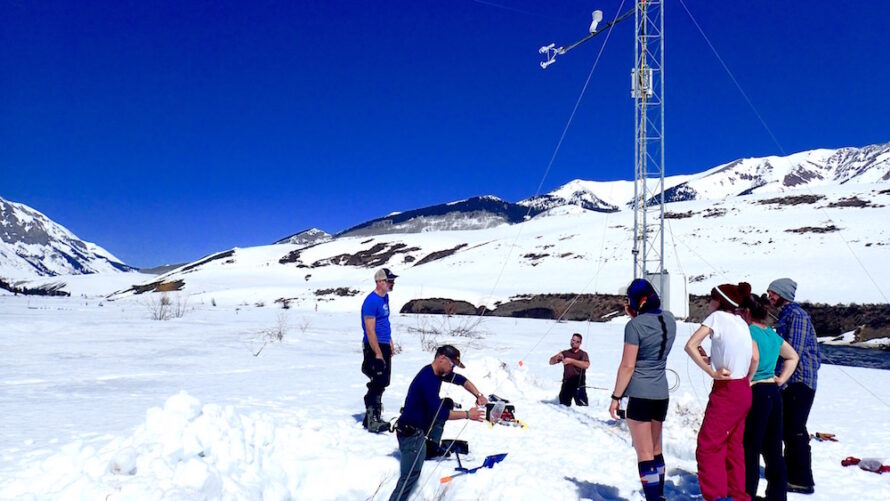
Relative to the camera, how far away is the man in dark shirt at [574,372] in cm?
1004

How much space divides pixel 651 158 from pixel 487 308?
2655 cm

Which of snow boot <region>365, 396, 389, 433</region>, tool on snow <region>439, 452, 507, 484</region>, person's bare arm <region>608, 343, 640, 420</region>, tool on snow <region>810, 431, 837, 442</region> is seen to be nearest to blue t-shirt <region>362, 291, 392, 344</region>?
snow boot <region>365, 396, 389, 433</region>

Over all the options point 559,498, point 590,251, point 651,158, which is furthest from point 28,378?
point 590,251

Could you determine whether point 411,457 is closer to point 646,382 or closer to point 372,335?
point 372,335

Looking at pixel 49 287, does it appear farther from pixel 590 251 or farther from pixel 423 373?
pixel 423 373

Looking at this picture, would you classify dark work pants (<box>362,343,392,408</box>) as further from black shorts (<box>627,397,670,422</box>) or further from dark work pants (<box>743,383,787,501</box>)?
dark work pants (<box>743,383,787,501</box>)

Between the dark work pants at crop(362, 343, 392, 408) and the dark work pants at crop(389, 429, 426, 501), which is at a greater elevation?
the dark work pants at crop(362, 343, 392, 408)

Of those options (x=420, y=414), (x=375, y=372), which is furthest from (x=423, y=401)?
(x=375, y=372)

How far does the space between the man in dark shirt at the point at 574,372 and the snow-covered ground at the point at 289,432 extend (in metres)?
0.37

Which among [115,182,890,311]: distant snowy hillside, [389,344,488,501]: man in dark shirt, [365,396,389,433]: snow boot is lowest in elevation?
[365,396,389,433]: snow boot

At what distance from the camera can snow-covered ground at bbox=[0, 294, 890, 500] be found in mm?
4996

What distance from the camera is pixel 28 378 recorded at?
10.2 metres

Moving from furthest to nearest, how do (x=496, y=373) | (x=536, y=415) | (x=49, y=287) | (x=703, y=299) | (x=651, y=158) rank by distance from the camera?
(x=49, y=287)
(x=703, y=299)
(x=651, y=158)
(x=496, y=373)
(x=536, y=415)

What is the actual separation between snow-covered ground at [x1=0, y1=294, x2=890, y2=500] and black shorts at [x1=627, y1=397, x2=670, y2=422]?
125 cm
